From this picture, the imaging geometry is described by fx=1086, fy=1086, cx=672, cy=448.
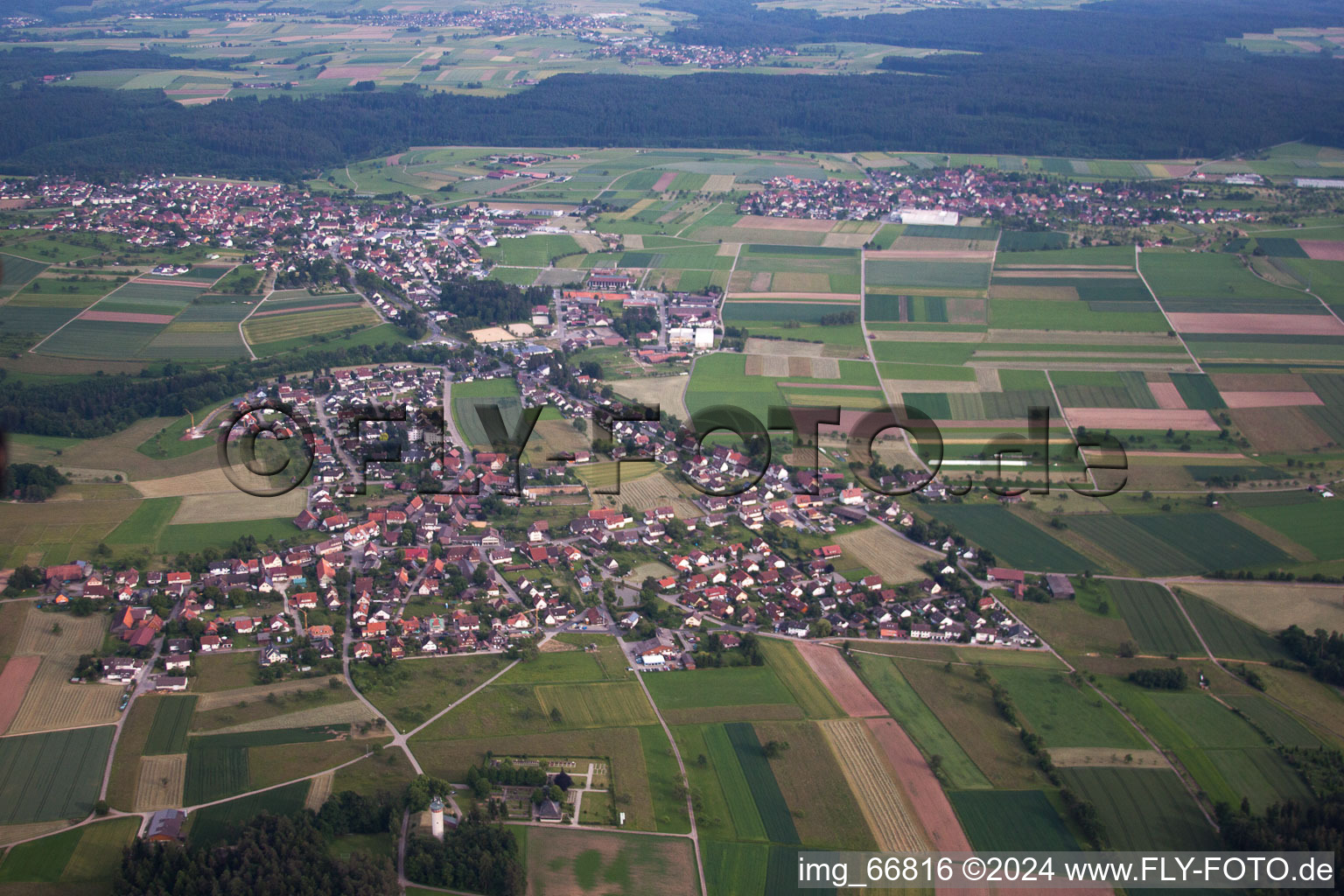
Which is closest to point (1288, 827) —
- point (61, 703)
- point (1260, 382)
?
point (61, 703)

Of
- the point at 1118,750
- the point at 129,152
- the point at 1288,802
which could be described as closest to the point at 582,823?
the point at 1118,750

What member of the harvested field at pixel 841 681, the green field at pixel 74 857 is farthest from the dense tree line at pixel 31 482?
the harvested field at pixel 841 681

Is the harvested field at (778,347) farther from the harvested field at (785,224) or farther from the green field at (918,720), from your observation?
the green field at (918,720)

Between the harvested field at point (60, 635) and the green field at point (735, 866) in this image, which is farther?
the harvested field at point (60, 635)

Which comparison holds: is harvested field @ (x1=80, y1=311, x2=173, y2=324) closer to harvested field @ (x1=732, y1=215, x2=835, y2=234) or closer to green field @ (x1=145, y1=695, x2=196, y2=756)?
green field @ (x1=145, y1=695, x2=196, y2=756)

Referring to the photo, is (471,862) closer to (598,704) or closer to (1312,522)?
(598,704)

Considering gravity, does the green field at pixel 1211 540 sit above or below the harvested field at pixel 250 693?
below

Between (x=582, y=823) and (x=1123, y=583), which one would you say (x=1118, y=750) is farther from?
(x=582, y=823)

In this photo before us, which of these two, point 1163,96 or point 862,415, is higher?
point 1163,96
